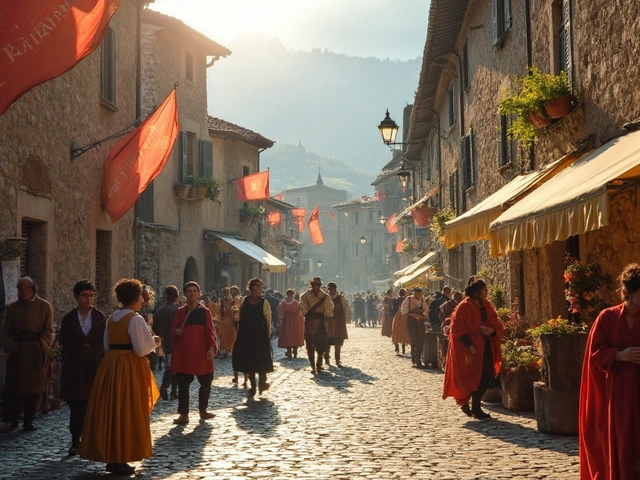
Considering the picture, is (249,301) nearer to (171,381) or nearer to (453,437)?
(171,381)

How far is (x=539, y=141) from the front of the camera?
1462 centimetres

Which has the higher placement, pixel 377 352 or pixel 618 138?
pixel 618 138

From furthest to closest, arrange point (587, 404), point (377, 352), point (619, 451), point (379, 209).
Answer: point (379, 209) → point (377, 352) → point (587, 404) → point (619, 451)

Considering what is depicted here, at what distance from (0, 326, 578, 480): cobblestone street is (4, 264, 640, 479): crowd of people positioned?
362 millimetres

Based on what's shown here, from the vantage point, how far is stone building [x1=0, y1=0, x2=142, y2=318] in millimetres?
13109

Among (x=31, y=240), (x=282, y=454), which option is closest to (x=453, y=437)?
(x=282, y=454)

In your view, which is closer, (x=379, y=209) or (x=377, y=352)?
(x=377, y=352)

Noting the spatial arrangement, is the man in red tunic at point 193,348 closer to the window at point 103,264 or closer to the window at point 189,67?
the window at point 103,264

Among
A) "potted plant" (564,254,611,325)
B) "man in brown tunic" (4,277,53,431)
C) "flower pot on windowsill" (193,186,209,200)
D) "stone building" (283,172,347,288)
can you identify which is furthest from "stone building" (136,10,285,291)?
"stone building" (283,172,347,288)

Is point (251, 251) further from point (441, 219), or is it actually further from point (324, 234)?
point (324, 234)

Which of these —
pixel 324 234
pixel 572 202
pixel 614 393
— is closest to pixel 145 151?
pixel 572 202

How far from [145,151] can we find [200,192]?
47.2 ft

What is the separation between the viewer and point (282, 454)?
884 centimetres

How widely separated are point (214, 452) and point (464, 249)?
15436 millimetres
